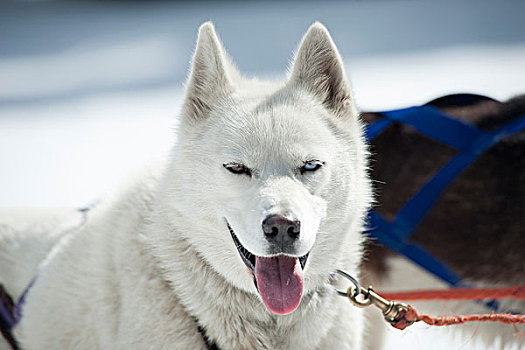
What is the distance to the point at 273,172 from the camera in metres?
1.49

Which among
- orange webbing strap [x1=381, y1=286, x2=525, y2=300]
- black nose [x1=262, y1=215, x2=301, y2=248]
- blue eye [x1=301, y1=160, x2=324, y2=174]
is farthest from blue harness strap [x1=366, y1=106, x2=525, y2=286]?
black nose [x1=262, y1=215, x2=301, y2=248]

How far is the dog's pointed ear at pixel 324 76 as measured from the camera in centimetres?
167

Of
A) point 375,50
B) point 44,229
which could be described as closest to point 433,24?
point 375,50

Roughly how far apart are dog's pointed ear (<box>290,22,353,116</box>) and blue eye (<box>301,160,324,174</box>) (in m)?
0.23

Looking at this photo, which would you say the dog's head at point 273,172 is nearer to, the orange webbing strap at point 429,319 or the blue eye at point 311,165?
the blue eye at point 311,165

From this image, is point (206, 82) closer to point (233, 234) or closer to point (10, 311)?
point (233, 234)

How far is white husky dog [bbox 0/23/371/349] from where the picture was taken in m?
1.47

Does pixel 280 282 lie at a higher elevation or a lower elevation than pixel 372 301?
higher

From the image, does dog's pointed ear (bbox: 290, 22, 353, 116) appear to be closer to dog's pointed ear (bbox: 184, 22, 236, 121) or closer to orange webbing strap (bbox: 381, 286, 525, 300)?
dog's pointed ear (bbox: 184, 22, 236, 121)

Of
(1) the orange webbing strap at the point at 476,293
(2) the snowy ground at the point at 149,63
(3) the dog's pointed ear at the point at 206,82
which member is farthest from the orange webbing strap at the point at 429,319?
(2) the snowy ground at the point at 149,63

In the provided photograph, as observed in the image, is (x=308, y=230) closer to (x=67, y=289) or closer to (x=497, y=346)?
(x=67, y=289)

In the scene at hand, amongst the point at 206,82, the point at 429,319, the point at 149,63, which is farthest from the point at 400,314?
the point at 149,63

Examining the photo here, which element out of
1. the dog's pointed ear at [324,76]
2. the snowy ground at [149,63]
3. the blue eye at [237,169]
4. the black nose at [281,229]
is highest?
the dog's pointed ear at [324,76]

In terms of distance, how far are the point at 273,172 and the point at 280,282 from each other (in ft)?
0.84
